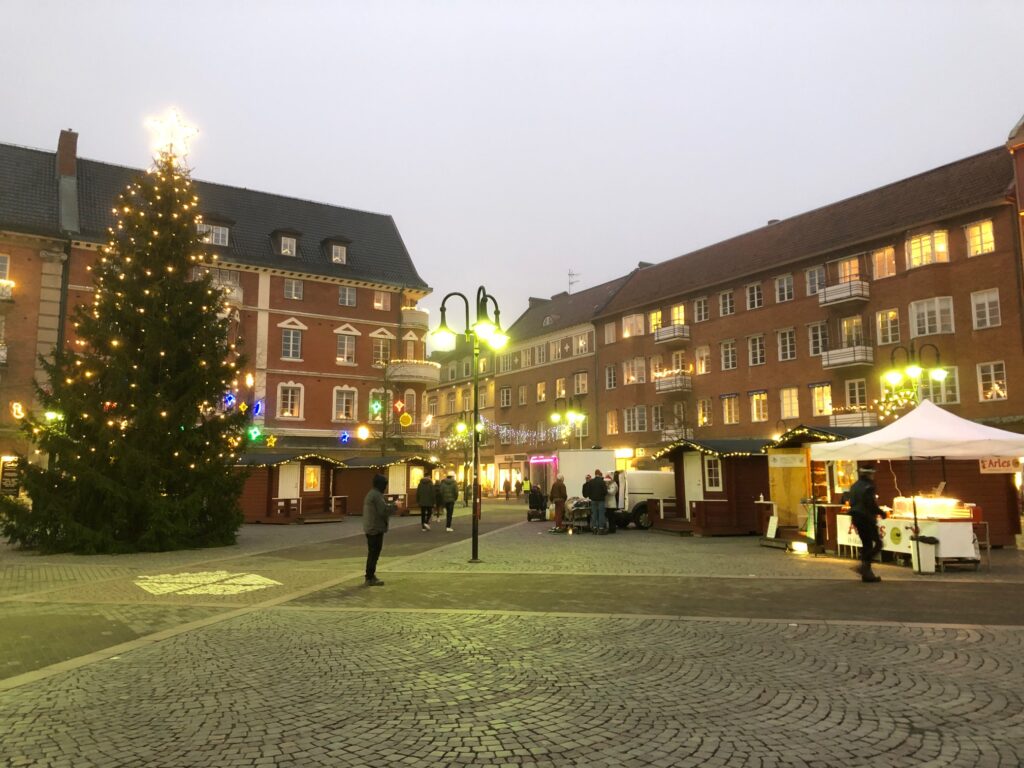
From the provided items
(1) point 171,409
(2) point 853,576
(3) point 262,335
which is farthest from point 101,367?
(3) point 262,335

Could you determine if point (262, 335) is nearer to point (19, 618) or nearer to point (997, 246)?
point (19, 618)

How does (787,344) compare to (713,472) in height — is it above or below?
above

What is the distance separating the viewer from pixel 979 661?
22.2ft

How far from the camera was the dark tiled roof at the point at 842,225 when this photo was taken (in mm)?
33000

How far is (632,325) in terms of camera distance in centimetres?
5131

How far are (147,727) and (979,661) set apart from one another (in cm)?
725

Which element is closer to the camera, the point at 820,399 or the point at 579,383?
the point at 820,399

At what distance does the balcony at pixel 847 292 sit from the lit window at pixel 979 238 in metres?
4.88

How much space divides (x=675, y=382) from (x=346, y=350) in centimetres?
2112

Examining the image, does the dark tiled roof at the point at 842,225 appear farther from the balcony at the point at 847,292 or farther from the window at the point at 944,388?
the window at the point at 944,388

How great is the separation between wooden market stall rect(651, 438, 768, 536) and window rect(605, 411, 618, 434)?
1157 inches

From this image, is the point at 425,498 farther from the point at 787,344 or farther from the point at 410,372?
the point at 787,344

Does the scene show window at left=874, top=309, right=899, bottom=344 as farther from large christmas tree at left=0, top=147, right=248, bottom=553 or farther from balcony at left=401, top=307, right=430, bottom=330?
large christmas tree at left=0, top=147, right=248, bottom=553

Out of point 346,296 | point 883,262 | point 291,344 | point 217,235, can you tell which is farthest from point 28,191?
point 883,262
